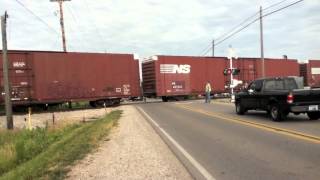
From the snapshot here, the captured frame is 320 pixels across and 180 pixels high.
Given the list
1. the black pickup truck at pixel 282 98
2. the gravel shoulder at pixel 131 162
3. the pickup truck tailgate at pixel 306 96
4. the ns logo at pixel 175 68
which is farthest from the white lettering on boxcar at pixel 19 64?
the pickup truck tailgate at pixel 306 96

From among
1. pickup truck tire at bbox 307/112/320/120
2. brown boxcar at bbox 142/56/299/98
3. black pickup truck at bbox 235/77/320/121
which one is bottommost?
pickup truck tire at bbox 307/112/320/120

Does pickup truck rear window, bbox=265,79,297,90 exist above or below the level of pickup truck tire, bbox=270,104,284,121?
above

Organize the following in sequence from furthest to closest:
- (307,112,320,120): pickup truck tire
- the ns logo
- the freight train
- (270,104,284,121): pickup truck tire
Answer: the ns logo → the freight train → (307,112,320,120): pickup truck tire → (270,104,284,121): pickup truck tire

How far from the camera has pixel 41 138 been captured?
19.0 m

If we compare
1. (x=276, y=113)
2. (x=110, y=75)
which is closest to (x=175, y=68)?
(x=110, y=75)

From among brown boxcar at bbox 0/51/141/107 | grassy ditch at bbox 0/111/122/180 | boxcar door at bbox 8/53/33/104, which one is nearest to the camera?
grassy ditch at bbox 0/111/122/180

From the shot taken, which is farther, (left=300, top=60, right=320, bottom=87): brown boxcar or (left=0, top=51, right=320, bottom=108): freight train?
(left=300, top=60, right=320, bottom=87): brown boxcar

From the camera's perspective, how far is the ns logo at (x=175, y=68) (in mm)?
48500

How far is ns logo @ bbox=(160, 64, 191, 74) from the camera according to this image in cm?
4850

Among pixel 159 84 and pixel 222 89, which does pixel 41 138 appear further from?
pixel 222 89

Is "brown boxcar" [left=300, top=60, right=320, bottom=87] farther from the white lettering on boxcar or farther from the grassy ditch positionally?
the grassy ditch

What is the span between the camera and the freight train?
122 feet

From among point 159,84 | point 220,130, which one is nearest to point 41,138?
point 220,130

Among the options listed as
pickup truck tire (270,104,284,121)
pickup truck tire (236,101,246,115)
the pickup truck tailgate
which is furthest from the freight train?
the pickup truck tailgate
